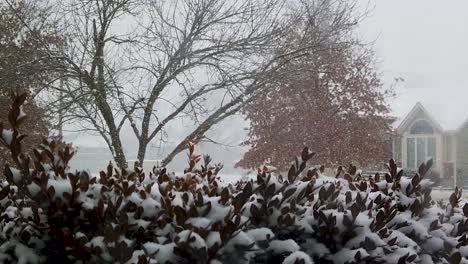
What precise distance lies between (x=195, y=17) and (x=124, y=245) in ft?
27.3

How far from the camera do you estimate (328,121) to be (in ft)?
46.1

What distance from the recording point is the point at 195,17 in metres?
9.47

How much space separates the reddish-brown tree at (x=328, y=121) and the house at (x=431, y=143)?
10.6 meters

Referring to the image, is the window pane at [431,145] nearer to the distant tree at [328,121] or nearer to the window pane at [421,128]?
the window pane at [421,128]

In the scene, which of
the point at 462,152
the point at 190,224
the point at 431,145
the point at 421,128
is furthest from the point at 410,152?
the point at 190,224

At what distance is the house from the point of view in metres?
24.8

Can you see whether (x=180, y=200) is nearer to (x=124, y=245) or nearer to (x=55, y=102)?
(x=124, y=245)

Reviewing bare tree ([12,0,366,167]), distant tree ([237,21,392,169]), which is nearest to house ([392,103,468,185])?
distant tree ([237,21,392,169])

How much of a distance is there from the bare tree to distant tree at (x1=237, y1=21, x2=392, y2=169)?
3.53 m

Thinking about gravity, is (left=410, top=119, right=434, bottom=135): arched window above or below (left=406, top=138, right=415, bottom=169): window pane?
above

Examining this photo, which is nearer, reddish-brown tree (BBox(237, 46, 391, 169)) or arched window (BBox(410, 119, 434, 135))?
reddish-brown tree (BBox(237, 46, 391, 169))

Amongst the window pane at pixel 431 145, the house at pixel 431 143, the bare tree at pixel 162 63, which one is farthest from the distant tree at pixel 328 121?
the window pane at pixel 431 145

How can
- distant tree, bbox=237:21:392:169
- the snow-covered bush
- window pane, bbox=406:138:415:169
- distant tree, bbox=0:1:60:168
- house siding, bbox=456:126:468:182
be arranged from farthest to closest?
window pane, bbox=406:138:415:169
house siding, bbox=456:126:468:182
distant tree, bbox=237:21:392:169
distant tree, bbox=0:1:60:168
the snow-covered bush

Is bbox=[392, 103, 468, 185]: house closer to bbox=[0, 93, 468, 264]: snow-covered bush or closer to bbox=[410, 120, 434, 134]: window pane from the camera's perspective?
bbox=[410, 120, 434, 134]: window pane
